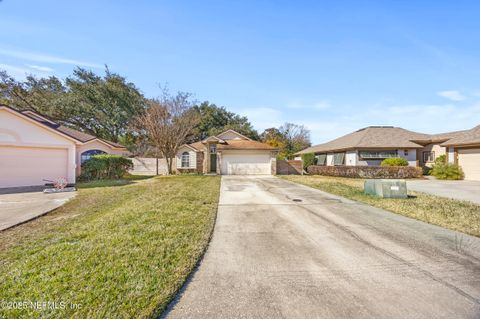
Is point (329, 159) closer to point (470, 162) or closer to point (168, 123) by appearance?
point (470, 162)

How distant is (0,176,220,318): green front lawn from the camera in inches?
85.6

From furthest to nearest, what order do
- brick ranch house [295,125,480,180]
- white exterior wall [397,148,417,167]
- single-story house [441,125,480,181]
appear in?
white exterior wall [397,148,417,167], brick ranch house [295,125,480,180], single-story house [441,125,480,181]

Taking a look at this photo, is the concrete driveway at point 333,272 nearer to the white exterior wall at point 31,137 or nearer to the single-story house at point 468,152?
the white exterior wall at point 31,137

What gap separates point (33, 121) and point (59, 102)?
17.1 meters

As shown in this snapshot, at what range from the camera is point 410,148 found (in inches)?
772

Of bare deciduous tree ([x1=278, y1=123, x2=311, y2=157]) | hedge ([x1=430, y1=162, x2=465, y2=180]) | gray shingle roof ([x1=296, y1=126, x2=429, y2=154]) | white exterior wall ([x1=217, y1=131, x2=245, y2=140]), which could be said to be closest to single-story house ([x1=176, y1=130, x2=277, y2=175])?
white exterior wall ([x1=217, y1=131, x2=245, y2=140])

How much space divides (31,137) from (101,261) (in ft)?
38.6

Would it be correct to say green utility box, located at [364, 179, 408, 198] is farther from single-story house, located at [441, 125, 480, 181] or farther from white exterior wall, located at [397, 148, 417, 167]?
white exterior wall, located at [397, 148, 417, 167]

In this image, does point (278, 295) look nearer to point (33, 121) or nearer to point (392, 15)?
point (392, 15)

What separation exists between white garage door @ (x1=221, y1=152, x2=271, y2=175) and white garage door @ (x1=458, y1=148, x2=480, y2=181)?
48.0ft

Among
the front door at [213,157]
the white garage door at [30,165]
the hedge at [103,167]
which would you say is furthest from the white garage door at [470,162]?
the white garage door at [30,165]

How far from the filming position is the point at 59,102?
23812 millimetres

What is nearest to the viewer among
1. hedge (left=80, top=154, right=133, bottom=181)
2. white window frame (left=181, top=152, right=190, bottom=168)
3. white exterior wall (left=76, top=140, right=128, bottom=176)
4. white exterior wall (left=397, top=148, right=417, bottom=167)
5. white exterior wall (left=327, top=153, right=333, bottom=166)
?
hedge (left=80, top=154, right=133, bottom=181)

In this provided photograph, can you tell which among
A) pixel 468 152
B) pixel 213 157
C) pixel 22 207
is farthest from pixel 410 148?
pixel 22 207
